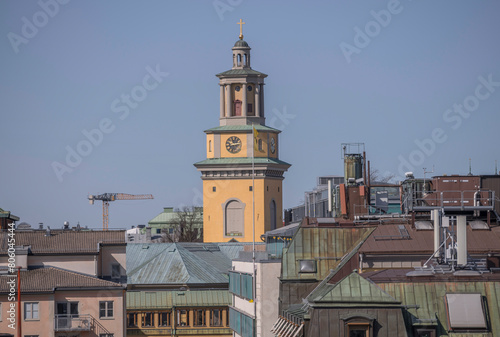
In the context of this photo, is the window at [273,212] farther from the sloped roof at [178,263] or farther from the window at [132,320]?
the window at [132,320]

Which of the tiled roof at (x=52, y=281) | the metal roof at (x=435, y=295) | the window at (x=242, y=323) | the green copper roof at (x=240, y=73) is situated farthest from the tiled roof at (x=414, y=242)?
the green copper roof at (x=240, y=73)

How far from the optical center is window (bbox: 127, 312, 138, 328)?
367 feet

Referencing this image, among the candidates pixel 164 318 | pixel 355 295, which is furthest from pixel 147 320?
pixel 355 295

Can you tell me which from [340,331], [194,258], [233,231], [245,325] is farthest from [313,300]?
[233,231]

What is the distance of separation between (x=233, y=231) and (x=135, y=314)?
2267 inches

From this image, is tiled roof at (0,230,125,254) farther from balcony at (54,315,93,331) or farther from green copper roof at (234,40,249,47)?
green copper roof at (234,40,249,47)

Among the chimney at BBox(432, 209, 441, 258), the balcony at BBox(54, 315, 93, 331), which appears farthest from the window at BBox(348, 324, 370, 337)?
the balcony at BBox(54, 315, 93, 331)

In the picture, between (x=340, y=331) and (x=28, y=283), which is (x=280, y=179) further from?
(x=340, y=331)

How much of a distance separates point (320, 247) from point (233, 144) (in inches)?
4017

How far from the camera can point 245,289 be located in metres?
90.5

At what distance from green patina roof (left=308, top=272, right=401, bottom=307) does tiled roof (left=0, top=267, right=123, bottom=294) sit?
42.4 metres

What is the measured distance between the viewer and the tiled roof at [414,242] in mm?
65125

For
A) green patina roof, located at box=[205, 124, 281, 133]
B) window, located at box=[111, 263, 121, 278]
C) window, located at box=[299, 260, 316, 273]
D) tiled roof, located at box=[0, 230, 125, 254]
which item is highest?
green patina roof, located at box=[205, 124, 281, 133]

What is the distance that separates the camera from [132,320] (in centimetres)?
11219
